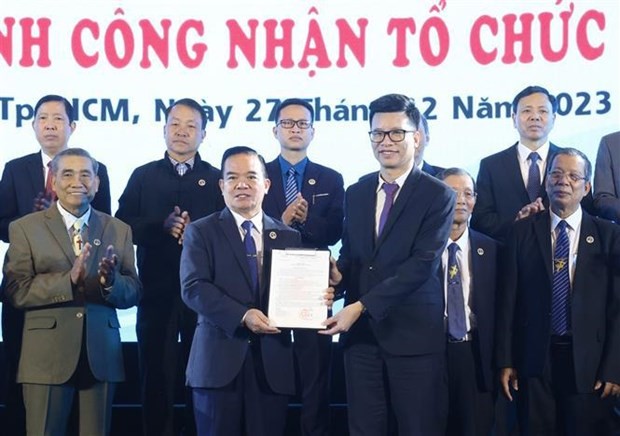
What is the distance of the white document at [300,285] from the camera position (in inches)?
173

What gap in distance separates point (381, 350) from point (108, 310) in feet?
4.13

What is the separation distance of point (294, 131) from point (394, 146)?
1.07 metres

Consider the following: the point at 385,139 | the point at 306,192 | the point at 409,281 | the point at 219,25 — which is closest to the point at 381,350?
the point at 409,281

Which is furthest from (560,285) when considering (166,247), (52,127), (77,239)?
(52,127)

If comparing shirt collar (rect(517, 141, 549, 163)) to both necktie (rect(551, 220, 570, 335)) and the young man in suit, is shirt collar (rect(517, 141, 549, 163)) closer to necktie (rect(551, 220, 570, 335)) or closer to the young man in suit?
necktie (rect(551, 220, 570, 335))

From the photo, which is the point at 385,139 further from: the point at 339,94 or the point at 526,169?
the point at 339,94

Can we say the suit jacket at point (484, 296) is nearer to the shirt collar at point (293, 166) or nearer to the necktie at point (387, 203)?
the necktie at point (387, 203)

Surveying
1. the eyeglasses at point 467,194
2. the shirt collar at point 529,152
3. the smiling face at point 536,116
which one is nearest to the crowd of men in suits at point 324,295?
the eyeglasses at point 467,194

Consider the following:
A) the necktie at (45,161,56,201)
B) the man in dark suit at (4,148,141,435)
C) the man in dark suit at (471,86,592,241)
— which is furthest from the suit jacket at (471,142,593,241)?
the necktie at (45,161,56,201)

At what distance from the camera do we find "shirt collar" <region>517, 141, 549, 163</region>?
5543 millimetres

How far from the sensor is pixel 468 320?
488 cm

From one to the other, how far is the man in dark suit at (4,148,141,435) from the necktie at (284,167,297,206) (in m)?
0.96

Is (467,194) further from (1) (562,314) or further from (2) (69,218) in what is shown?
(2) (69,218)

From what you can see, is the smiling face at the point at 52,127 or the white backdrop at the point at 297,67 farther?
the white backdrop at the point at 297,67
